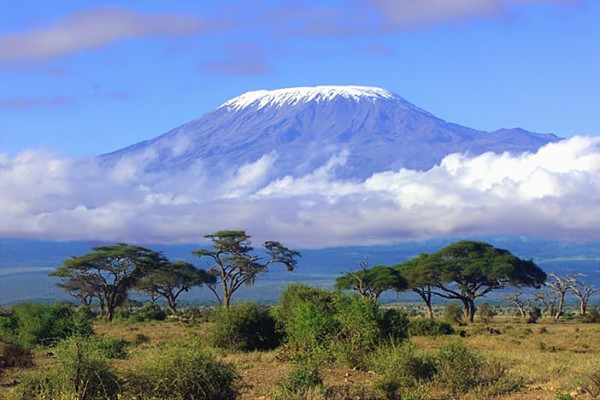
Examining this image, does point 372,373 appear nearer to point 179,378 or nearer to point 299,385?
point 299,385

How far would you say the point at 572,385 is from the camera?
1836 centimetres

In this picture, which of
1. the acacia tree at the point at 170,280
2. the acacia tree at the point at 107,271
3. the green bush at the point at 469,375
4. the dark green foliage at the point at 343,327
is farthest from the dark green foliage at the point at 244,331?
the acacia tree at the point at 170,280

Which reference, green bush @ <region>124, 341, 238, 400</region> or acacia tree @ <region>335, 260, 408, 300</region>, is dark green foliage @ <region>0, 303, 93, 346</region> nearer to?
green bush @ <region>124, 341, 238, 400</region>

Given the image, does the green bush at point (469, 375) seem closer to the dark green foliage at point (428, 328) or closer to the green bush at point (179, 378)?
the green bush at point (179, 378)

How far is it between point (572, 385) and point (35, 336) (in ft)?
71.6

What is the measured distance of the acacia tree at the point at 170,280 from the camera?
68.7m

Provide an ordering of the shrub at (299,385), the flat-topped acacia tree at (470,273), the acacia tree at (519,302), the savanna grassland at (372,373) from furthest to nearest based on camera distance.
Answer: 1. the acacia tree at (519,302)
2. the flat-topped acacia tree at (470,273)
3. the savanna grassland at (372,373)
4. the shrub at (299,385)

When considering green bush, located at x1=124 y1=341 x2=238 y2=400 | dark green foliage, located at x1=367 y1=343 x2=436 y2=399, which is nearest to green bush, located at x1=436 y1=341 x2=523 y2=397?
dark green foliage, located at x1=367 y1=343 x2=436 y2=399

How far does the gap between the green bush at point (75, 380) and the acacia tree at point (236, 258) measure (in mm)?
52157

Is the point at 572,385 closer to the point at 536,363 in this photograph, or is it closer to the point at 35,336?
the point at 536,363

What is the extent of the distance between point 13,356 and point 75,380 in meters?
9.33

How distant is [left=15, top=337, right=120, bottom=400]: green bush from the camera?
15.8m

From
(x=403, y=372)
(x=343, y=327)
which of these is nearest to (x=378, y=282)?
(x=343, y=327)

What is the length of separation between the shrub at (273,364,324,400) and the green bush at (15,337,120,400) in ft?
10.7
